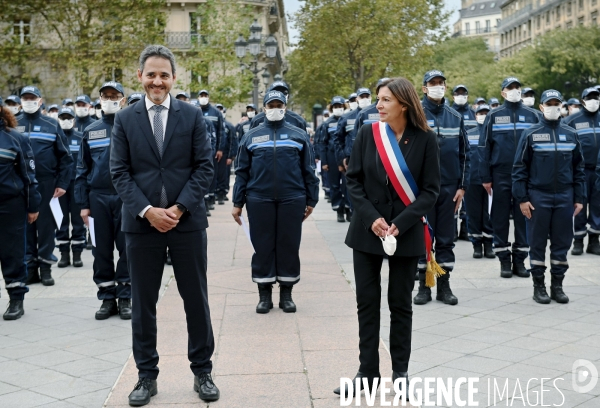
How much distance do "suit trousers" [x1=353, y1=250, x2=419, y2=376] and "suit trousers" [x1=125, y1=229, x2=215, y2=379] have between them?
1.04 m

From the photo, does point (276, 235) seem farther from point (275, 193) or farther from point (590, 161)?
point (590, 161)

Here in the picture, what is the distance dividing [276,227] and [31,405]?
3572mm

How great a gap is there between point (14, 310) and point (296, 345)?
318 cm

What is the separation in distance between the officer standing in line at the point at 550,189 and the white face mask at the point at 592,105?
381 centimetres

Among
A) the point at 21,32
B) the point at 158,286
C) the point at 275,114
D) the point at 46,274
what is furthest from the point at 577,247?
the point at 21,32

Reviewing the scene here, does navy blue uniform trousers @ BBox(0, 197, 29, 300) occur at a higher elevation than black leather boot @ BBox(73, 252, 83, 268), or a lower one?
higher

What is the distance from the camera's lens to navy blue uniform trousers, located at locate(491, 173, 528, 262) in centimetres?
1050

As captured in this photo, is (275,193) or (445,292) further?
(445,292)

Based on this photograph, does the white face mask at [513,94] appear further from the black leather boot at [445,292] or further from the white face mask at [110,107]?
the white face mask at [110,107]

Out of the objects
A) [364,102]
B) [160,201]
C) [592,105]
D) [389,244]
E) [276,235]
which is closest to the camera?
[389,244]

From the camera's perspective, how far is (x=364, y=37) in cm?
4638

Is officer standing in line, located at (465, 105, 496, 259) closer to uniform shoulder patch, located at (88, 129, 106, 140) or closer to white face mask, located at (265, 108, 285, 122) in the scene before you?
white face mask, located at (265, 108, 285, 122)

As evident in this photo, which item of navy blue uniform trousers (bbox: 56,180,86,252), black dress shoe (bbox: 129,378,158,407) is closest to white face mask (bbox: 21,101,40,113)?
navy blue uniform trousers (bbox: 56,180,86,252)

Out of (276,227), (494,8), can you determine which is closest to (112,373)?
(276,227)
